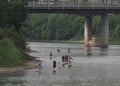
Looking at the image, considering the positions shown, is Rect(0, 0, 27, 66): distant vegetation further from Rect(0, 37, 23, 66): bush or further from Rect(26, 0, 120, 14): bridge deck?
Rect(26, 0, 120, 14): bridge deck

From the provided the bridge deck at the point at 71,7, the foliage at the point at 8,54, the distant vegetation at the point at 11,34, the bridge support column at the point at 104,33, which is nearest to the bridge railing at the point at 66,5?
the bridge deck at the point at 71,7

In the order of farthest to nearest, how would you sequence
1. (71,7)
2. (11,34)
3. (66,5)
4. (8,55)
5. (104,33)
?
(104,33) < (71,7) < (66,5) < (11,34) < (8,55)

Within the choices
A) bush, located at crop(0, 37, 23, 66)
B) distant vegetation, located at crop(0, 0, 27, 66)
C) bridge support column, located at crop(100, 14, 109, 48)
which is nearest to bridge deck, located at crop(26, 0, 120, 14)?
bridge support column, located at crop(100, 14, 109, 48)

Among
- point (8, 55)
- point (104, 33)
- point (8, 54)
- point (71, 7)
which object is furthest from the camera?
point (104, 33)

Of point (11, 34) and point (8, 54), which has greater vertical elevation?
point (11, 34)

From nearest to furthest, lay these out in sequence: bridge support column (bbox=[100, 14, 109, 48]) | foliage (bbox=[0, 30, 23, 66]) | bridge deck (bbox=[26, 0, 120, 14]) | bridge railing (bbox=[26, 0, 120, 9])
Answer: foliage (bbox=[0, 30, 23, 66]) → bridge railing (bbox=[26, 0, 120, 9]) → bridge deck (bbox=[26, 0, 120, 14]) → bridge support column (bbox=[100, 14, 109, 48])

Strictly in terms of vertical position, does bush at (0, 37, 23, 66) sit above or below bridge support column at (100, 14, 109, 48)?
above

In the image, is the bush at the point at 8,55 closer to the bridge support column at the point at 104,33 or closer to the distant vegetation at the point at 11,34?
the distant vegetation at the point at 11,34

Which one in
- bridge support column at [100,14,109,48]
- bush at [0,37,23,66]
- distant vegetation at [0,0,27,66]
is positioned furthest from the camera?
bridge support column at [100,14,109,48]

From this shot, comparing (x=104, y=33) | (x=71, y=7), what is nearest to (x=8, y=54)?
(x=71, y=7)

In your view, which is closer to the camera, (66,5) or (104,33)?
(66,5)

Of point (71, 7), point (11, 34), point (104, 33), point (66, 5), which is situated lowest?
point (104, 33)

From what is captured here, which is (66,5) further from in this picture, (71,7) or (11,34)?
(11,34)

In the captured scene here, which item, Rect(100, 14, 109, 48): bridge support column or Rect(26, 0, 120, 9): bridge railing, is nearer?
Rect(26, 0, 120, 9): bridge railing
